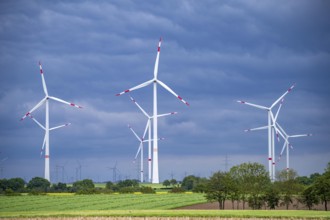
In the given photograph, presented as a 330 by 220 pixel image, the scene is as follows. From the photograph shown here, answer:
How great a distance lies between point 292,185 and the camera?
429 ft

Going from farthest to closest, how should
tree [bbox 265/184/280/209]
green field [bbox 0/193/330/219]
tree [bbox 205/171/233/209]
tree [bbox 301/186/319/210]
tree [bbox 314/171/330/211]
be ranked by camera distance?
tree [bbox 205/171/233/209]
tree [bbox 265/184/280/209]
tree [bbox 301/186/319/210]
tree [bbox 314/171/330/211]
green field [bbox 0/193/330/219]

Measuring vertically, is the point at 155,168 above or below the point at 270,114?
below

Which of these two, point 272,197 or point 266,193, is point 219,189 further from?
point 272,197

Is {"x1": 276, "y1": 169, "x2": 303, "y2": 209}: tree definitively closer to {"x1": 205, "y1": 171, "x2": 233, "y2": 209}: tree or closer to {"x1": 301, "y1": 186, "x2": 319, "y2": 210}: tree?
{"x1": 301, "y1": 186, "x2": 319, "y2": 210}: tree

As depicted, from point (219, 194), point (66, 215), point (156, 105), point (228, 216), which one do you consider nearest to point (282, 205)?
point (219, 194)

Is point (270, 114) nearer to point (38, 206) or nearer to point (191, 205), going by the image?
point (191, 205)

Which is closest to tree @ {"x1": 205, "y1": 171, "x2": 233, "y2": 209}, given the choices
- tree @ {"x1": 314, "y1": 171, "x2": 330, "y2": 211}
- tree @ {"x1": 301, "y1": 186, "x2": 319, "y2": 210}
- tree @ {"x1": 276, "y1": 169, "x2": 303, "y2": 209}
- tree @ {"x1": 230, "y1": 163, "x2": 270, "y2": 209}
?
tree @ {"x1": 230, "y1": 163, "x2": 270, "y2": 209}

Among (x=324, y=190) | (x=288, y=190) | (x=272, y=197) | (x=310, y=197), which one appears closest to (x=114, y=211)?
(x=272, y=197)

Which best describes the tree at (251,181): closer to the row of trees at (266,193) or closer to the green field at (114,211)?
the row of trees at (266,193)

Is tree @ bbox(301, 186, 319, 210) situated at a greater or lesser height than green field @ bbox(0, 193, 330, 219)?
greater

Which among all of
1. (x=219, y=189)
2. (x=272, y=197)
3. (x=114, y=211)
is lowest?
(x=114, y=211)

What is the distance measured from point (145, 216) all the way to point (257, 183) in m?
66.2

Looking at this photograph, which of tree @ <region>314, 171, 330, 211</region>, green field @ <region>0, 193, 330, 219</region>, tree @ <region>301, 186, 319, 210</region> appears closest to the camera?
green field @ <region>0, 193, 330, 219</region>

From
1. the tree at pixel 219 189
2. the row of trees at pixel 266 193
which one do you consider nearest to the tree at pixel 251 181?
the row of trees at pixel 266 193
